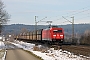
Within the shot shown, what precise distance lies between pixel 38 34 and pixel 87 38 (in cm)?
1326

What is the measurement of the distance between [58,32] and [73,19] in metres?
13.8

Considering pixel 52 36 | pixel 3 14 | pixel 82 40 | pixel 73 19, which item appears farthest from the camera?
pixel 82 40

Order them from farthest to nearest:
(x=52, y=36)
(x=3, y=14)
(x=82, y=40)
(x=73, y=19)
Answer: (x=82, y=40)
(x=73, y=19)
(x=3, y=14)
(x=52, y=36)

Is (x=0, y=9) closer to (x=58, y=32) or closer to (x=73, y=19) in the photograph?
(x=58, y=32)

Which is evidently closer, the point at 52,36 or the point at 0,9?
the point at 52,36

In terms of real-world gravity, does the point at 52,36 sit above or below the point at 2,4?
below

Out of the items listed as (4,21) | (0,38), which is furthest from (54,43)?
(0,38)

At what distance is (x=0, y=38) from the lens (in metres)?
115

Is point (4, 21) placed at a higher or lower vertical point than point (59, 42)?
higher

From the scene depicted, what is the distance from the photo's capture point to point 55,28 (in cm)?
4784

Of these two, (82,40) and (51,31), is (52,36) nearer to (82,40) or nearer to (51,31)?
(51,31)

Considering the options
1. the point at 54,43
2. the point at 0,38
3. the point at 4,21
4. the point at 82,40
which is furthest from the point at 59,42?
the point at 0,38

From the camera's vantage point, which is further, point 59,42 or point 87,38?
point 87,38

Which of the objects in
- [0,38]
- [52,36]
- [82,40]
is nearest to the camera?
[52,36]
